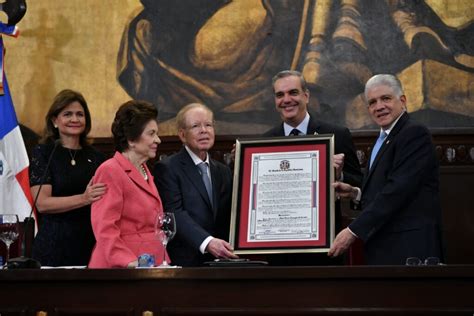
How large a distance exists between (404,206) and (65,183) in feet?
8.05

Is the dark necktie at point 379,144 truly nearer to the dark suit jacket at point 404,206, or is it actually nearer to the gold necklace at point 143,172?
the dark suit jacket at point 404,206

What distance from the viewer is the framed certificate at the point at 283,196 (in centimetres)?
524

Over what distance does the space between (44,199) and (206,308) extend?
2.30 metres

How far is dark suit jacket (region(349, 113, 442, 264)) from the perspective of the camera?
5105 mm

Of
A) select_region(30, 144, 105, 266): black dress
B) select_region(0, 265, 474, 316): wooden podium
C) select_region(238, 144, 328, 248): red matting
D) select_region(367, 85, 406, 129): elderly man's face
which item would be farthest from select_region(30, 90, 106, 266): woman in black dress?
select_region(367, 85, 406, 129): elderly man's face

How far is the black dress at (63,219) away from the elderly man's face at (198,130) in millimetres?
921

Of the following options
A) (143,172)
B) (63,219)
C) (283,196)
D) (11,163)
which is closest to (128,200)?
(143,172)

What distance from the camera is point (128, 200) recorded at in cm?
534

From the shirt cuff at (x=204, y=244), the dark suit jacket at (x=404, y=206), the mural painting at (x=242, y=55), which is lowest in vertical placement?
the shirt cuff at (x=204, y=244)

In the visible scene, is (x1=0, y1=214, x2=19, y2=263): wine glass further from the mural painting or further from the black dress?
the mural painting

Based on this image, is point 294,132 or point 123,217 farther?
point 294,132

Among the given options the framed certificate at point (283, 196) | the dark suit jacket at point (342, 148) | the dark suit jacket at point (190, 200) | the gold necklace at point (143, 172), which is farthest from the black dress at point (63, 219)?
the dark suit jacket at point (342, 148)

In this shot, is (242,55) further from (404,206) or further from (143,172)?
(404,206)

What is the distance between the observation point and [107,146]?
8055mm
